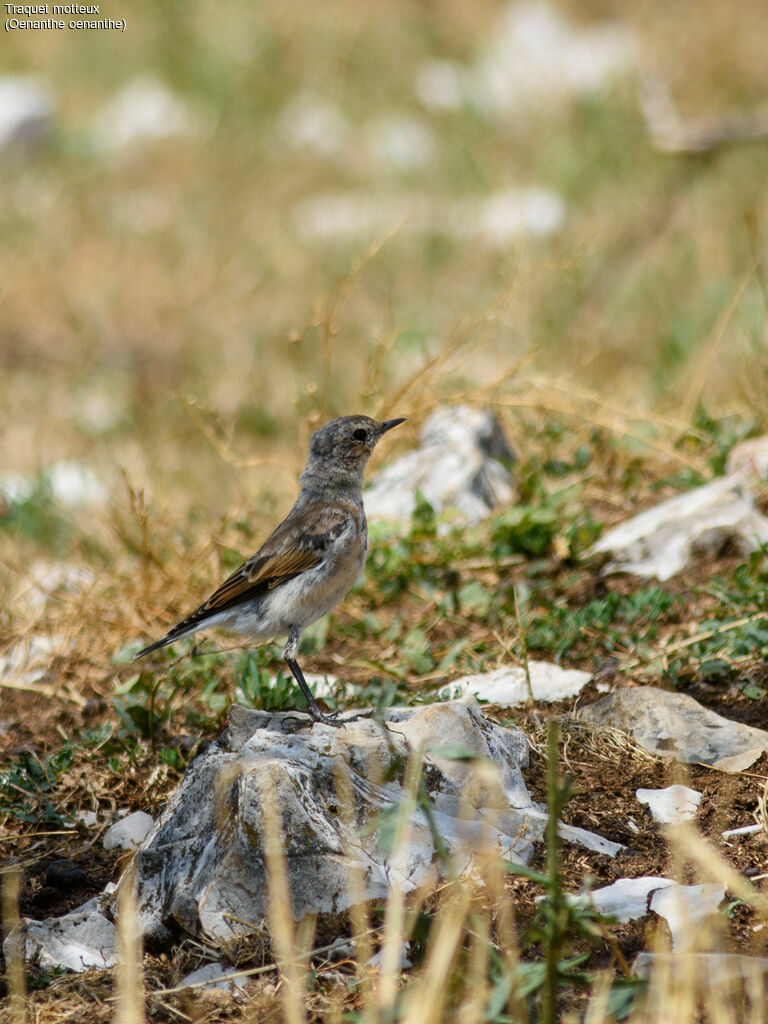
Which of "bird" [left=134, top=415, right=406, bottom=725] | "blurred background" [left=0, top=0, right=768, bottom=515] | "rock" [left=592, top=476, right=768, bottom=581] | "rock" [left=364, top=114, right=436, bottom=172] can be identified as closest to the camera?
"bird" [left=134, top=415, right=406, bottom=725]

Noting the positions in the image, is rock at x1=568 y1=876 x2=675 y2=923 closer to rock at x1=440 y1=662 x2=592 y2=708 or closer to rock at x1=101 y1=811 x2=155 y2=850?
rock at x1=440 y1=662 x2=592 y2=708

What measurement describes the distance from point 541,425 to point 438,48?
12.4m

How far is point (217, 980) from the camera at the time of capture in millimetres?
3199

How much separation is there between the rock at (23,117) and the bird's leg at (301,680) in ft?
43.8

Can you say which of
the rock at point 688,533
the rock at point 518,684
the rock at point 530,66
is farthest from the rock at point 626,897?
the rock at point 530,66

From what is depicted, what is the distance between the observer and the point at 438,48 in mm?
18234

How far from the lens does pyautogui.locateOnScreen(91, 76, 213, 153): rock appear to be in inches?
→ 672

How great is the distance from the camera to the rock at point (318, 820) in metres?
3.45

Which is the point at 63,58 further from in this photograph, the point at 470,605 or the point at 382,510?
the point at 470,605

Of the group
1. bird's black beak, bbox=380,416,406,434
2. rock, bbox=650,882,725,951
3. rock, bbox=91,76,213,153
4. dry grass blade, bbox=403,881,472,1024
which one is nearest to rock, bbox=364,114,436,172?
rock, bbox=91,76,213,153

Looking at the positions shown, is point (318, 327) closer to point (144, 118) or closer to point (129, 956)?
point (129, 956)

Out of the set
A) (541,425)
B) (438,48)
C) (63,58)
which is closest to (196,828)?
(541,425)

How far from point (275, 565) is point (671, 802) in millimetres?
1905

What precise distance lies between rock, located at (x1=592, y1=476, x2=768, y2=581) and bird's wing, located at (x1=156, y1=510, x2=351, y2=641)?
1.54 meters
